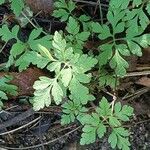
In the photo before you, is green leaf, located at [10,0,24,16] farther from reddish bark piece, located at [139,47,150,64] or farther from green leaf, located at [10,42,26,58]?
reddish bark piece, located at [139,47,150,64]

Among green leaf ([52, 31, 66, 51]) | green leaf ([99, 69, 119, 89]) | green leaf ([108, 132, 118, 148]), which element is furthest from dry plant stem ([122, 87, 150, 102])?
green leaf ([52, 31, 66, 51])

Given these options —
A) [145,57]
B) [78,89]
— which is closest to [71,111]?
[78,89]

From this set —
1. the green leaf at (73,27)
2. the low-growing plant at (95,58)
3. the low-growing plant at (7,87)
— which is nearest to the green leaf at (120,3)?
the low-growing plant at (95,58)

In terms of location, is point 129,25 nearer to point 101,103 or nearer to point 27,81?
point 101,103

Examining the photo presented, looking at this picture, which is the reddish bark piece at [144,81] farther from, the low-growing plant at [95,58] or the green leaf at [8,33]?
the green leaf at [8,33]

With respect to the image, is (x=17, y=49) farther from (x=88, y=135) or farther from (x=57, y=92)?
(x=88, y=135)

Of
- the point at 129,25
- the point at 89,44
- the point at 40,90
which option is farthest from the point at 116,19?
the point at 40,90
